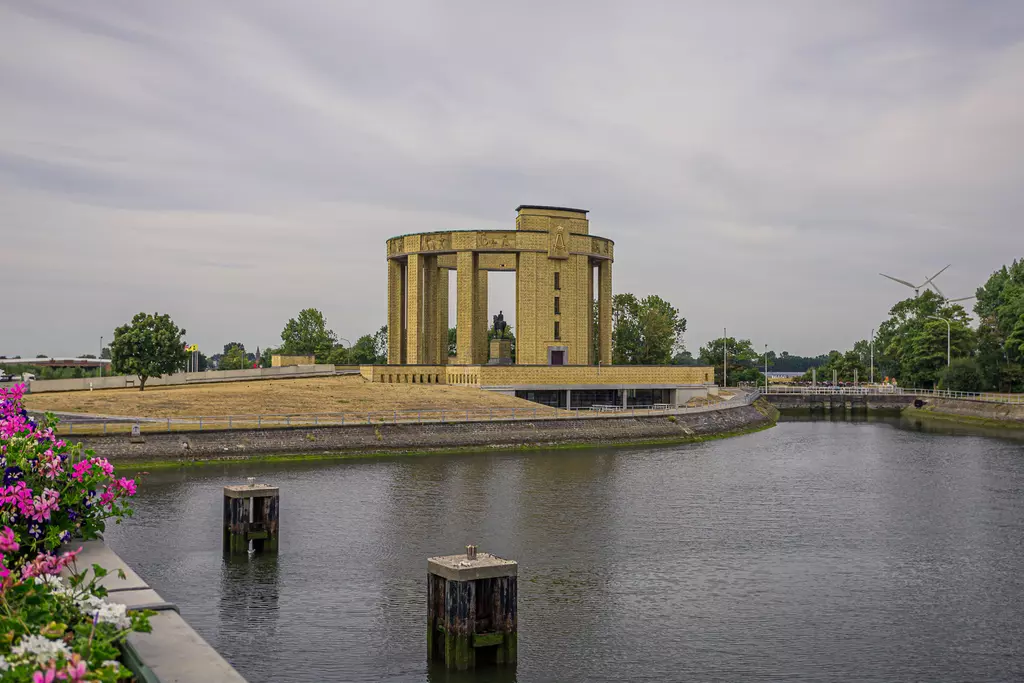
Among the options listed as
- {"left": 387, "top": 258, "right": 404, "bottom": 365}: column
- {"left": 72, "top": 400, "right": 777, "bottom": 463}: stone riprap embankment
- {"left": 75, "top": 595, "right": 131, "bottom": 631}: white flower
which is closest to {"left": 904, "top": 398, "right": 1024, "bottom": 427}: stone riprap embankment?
{"left": 72, "top": 400, "right": 777, "bottom": 463}: stone riprap embankment

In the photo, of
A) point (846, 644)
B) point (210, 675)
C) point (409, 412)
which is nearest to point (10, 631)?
point (210, 675)

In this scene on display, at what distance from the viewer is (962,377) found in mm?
105625

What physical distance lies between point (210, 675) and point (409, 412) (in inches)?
Answer: 2157

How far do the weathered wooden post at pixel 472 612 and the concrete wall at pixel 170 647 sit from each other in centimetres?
740

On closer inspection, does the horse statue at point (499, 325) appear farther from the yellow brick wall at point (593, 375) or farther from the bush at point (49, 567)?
the bush at point (49, 567)

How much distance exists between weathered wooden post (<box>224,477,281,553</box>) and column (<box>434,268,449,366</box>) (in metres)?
67.8

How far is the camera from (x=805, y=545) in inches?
1228

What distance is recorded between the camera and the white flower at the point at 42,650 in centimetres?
713

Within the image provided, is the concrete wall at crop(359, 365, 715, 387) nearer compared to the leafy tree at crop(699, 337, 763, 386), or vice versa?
the concrete wall at crop(359, 365, 715, 387)

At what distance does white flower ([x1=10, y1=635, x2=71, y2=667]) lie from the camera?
713cm

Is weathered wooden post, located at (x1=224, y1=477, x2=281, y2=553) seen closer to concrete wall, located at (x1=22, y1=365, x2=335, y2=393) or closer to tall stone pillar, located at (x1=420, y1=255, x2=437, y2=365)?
concrete wall, located at (x1=22, y1=365, x2=335, y2=393)

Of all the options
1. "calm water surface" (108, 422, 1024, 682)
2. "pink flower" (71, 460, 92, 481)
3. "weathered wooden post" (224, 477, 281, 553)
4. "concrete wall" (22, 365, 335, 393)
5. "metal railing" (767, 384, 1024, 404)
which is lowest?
"calm water surface" (108, 422, 1024, 682)

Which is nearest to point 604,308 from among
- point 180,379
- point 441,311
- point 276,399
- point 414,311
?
point 441,311

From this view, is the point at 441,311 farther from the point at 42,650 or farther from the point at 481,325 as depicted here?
the point at 42,650
